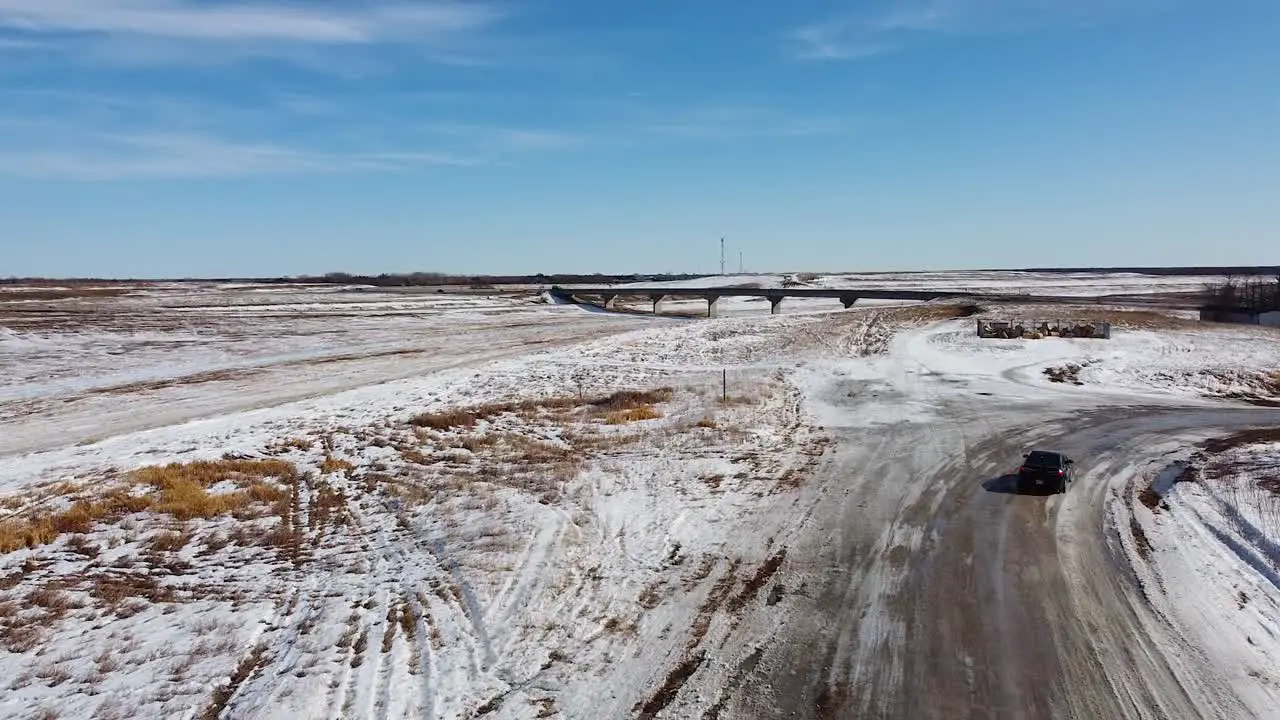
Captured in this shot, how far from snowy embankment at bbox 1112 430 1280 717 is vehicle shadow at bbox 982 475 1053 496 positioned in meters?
1.73

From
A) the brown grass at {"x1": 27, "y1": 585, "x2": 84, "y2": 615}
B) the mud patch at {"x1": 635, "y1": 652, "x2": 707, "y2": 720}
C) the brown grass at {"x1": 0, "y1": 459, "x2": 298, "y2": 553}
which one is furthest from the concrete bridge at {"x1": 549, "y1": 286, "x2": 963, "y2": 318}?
the brown grass at {"x1": 27, "y1": 585, "x2": 84, "y2": 615}

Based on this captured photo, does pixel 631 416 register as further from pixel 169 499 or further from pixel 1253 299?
pixel 1253 299

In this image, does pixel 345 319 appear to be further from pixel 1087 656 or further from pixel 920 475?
pixel 1087 656

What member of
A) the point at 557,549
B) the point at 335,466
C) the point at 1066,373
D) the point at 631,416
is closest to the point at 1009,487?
the point at 557,549

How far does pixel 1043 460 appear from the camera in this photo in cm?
2145

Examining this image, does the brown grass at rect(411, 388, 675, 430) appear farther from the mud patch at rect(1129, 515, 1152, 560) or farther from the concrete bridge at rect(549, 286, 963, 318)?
the concrete bridge at rect(549, 286, 963, 318)

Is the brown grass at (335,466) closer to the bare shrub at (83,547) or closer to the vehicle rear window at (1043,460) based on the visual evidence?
the bare shrub at (83,547)

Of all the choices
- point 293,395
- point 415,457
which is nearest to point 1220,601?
point 415,457

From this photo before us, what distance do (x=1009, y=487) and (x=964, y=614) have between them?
9.62 m

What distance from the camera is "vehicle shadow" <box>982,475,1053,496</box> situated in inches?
841

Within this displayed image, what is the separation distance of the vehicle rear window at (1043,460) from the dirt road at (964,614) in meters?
0.95

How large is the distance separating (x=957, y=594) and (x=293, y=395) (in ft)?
113

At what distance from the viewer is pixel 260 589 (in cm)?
1458

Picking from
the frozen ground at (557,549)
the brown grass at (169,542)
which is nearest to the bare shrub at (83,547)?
the frozen ground at (557,549)
